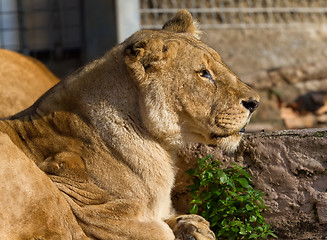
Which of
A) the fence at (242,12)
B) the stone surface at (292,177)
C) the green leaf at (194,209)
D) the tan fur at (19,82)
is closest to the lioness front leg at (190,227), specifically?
the green leaf at (194,209)

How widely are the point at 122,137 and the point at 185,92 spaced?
434 millimetres

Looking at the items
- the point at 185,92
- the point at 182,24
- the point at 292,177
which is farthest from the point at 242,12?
the point at 185,92

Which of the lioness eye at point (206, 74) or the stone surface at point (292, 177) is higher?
the lioness eye at point (206, 74)

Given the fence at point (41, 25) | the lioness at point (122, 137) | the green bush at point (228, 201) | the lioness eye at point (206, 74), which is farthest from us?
the fence at point (41, 25)

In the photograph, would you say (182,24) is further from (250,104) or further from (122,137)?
(122,137)

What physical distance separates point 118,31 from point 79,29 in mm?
1639

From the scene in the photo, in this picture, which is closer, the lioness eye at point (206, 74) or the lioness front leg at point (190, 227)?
the lioness front leg at point (190, 227)

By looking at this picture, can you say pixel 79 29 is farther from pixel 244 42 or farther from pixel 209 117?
pixel 209 117

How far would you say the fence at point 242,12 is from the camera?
9.34 metres

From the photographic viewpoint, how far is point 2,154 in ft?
12.6

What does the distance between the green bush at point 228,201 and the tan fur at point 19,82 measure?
66.1 inches

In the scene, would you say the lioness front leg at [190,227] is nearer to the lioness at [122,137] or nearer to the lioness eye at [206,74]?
the lioness at [122,137]

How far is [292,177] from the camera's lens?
4570 millimetres

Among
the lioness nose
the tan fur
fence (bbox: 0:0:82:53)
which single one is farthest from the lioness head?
fence (bbox: 0:0:82:53)
